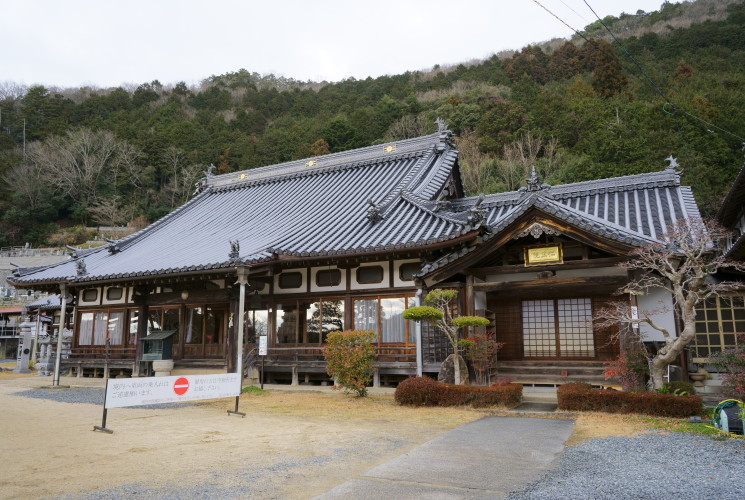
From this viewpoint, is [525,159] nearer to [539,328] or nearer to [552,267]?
[539,328]

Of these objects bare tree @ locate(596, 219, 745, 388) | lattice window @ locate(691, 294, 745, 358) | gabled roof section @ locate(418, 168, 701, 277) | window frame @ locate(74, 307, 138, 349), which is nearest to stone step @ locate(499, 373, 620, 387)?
bare tree @ locate(596, 219, 745, 388)

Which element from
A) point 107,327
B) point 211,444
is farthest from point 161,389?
point 107,327

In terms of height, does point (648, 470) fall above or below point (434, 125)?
below

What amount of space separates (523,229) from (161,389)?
908 cm

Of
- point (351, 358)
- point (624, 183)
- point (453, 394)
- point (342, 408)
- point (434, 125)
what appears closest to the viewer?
point (453, 394)

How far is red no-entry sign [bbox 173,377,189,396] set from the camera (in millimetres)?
9617

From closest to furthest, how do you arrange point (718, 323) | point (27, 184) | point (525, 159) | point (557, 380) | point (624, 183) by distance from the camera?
point (718, 323)
point (557, 380)
point (624, 183)
point (525, 159)
point (27, 184)

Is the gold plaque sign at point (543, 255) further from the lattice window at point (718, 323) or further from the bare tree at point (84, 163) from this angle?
the bare tree at point (84, 163)

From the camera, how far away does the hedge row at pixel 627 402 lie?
31.2 feet

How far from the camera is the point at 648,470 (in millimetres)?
6035

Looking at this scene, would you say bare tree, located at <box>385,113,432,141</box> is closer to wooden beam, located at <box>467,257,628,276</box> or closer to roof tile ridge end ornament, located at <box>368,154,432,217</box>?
roof tile ridge end ornament, located at <box>368,154,432,217</box>

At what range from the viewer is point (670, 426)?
879 cm

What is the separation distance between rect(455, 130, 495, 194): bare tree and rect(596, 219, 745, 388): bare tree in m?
31.3

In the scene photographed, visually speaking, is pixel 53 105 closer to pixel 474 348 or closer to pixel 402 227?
pixel 402 227
